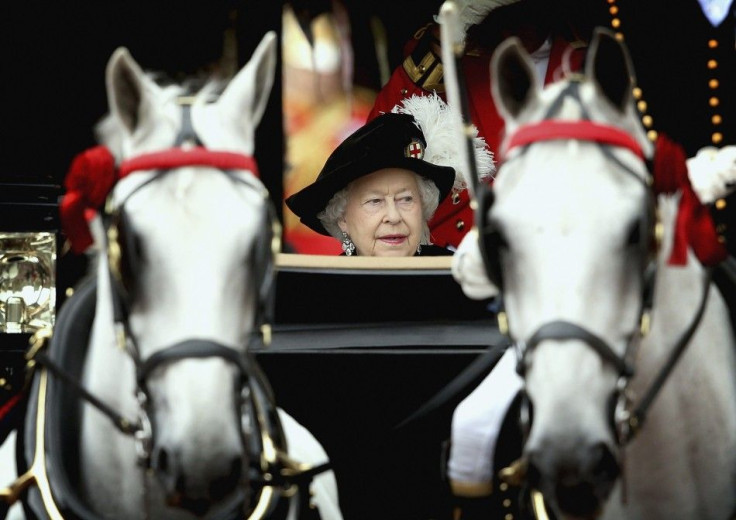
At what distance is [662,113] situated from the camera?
3553 mm

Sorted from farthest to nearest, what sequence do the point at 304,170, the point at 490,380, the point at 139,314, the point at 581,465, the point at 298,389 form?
the point at 304,170 → the point at 298,389 → the point at 490,380 → the point at 139,314 → the point at 581,465

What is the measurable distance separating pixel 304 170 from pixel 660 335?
112 inches

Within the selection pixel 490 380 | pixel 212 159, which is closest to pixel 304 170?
pixel 490 380

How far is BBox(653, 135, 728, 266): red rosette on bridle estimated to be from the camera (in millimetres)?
2297

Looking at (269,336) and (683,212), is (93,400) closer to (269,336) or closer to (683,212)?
(269,336)

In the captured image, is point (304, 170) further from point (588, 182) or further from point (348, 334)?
point (588, 182)

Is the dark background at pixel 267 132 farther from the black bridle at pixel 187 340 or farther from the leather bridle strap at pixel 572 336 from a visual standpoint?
the leather bridle strap at pixel 572 336

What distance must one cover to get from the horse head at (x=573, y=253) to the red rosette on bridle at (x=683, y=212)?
38 mm

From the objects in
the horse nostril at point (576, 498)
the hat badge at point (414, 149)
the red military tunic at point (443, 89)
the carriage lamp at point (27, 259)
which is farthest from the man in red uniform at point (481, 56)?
the horse nostril at point (576, 498)

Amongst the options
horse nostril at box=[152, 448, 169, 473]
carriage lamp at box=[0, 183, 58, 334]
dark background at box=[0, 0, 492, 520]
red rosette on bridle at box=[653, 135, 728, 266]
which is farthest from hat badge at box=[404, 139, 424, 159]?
horse nostril at box=[152, 448, 169, 473]

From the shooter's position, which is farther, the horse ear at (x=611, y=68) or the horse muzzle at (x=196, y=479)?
the horse ear at (x=611, y=68)

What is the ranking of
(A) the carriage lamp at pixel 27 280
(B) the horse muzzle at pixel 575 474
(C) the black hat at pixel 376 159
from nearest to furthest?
(B) the horse muzzle at pixel 575 474
(A) the carriage lamp at pixel 27 280
(C) the black hat at pixel 376 159

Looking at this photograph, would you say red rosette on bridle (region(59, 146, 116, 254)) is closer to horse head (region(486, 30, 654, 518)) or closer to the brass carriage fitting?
horse head (region(486, 30, 654, 518))

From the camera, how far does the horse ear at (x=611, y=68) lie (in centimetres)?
226
